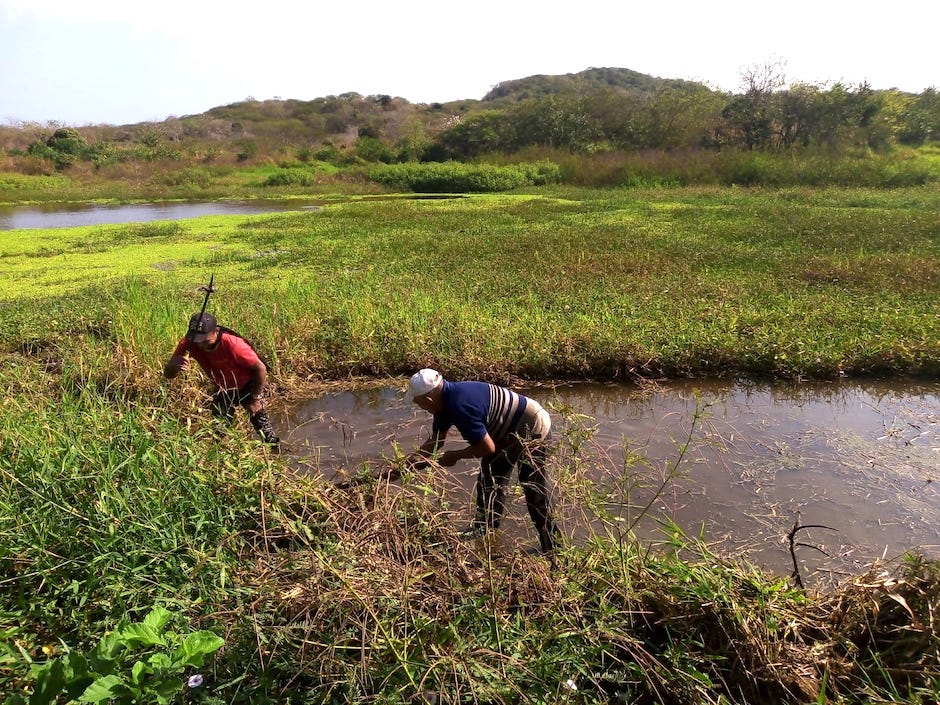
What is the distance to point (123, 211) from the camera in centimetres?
2277

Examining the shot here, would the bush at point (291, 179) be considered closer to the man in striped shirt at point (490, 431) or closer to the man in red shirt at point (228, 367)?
the man in red shirt at point (228, 367)

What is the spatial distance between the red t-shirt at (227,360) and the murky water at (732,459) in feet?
2.47

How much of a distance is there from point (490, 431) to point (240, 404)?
6.29 feet

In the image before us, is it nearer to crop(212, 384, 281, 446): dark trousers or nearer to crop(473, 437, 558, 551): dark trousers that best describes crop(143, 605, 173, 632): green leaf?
crop(473, 437, 558, 551): dark trousers

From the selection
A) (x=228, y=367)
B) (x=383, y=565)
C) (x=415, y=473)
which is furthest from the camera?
(x=228, y=367)

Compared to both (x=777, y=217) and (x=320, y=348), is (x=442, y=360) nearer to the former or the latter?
(x=320, y=348)

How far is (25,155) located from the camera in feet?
113

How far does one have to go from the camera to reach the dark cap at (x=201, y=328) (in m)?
3.65

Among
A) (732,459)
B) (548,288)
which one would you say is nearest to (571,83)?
(548,288)

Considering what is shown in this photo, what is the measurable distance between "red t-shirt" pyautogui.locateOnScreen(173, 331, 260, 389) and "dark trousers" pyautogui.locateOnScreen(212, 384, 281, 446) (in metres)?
0.06

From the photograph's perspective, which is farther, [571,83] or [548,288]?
[571,83]

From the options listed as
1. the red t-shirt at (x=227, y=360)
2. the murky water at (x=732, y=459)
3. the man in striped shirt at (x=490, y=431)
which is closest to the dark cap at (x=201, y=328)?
the red t-shirt at (x=227, y=360)

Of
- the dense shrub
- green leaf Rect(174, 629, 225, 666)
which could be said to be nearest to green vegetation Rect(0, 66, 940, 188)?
the dense shrub

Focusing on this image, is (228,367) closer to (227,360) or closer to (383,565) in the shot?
(227,360)
